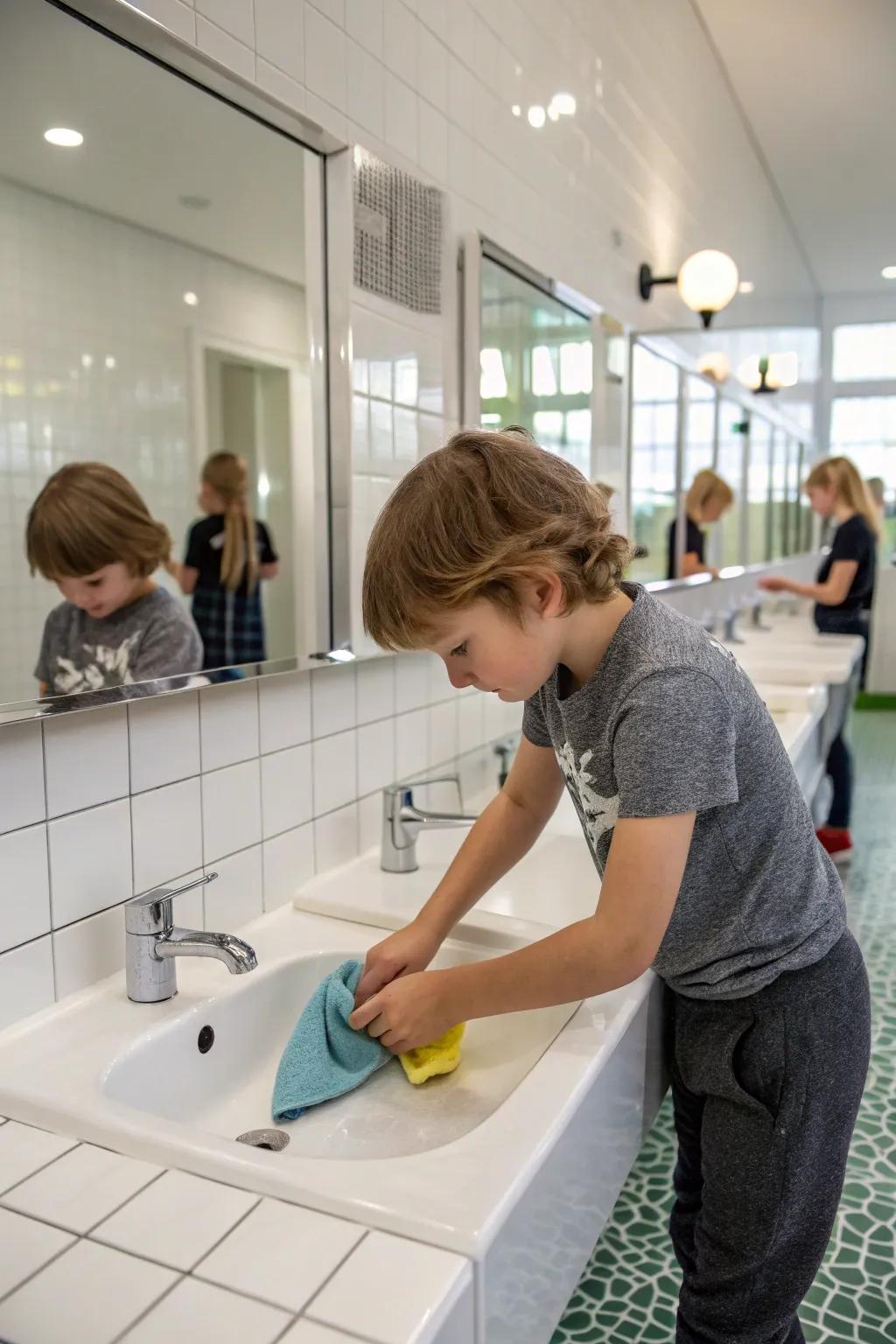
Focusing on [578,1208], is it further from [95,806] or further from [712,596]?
[712,596]

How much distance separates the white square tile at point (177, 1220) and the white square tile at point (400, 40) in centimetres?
143

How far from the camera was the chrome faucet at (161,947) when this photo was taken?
1024 mm

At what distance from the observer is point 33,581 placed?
37.9 inches

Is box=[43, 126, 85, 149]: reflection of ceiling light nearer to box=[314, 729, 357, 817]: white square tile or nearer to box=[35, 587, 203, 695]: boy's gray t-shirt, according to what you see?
box=[35, 587, 203, 695]: boy's gray t-shirt

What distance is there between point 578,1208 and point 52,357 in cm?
94

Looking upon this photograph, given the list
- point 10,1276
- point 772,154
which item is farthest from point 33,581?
point 772,154

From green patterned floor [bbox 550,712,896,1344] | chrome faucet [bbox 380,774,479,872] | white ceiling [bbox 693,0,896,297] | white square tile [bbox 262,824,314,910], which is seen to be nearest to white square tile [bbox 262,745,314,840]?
white square tile [bbox 262,824,314,910]

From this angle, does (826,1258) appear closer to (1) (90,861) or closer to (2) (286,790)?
(2) (286,790)

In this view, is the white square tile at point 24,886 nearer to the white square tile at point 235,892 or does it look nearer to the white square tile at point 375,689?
the white square tile at point 235,892

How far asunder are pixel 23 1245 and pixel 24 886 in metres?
0.36

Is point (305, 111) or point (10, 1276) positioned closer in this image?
point (10, 1276)

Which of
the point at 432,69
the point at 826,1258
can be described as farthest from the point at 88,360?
the point at 826,1258

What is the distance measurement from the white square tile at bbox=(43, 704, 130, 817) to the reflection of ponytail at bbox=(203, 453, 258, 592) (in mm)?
225

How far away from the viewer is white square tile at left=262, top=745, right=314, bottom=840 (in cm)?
133
